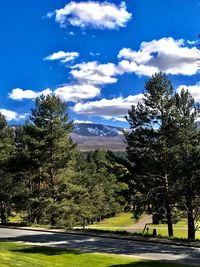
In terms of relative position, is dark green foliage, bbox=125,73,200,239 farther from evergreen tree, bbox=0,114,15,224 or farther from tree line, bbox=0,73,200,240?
evergreen tree, bbox=0,114,15,224

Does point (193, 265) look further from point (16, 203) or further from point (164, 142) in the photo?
point (16, 203)

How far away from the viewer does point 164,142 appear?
32906 millimetres

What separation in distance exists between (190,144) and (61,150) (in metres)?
18.6

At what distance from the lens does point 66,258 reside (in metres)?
25.2

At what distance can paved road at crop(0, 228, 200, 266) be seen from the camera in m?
25.5

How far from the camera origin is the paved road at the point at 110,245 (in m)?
25.5

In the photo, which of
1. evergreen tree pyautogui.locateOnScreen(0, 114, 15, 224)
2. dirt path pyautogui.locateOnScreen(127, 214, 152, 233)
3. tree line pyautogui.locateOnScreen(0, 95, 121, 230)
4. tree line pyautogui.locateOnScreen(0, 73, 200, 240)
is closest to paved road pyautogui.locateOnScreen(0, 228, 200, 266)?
tree line pyautogui.locateOnScreen(0, 73, 200, 240)

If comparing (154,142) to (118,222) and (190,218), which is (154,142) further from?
(118,222)

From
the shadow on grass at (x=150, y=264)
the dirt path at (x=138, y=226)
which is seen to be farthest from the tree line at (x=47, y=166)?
the shadow on grass at (x=150, y=264)

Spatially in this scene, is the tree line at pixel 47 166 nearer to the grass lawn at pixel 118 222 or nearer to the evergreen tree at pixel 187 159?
the evergreen tree at pixel 187 159

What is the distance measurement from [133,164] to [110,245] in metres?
8.37

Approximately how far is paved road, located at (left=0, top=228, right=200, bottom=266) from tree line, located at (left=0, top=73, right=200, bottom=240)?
4.32 metres

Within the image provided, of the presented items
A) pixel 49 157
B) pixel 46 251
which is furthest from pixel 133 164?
pixel 49 157

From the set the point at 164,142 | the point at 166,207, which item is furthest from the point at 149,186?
the point at 164,142
